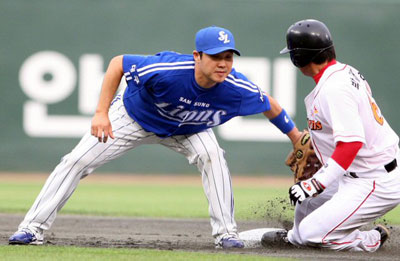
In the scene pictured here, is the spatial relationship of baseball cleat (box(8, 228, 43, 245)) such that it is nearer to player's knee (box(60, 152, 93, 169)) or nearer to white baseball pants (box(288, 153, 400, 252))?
player's knee (box(60, 152, 93, 169))

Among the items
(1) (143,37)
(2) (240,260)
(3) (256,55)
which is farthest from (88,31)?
(2) (240,260)

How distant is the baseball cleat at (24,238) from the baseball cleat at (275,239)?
1.58m

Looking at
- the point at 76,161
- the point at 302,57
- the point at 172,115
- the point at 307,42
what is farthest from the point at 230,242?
the point at 307,42

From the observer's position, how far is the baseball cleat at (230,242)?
5.05 metres

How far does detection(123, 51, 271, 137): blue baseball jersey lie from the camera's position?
4.91 meters

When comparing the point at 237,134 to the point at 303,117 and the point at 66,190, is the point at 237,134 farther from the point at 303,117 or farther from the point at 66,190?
the point at 66,190

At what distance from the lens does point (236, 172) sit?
1234 centimetres

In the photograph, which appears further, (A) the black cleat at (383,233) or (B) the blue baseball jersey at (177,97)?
(A) the black cleat at (383,233)

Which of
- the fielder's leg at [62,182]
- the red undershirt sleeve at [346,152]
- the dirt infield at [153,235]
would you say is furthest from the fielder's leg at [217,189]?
the red undershirt sleeve at [346,152]

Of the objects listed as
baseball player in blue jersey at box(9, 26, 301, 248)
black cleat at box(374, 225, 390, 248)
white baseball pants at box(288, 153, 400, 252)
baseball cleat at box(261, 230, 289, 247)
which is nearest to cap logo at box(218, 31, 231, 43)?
baseball player in blue jersey at box(9, 26, 301, 248)

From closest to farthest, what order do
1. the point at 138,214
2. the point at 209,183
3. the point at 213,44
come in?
1. the point at 213,44
2. the point at 209,183
3. the point at 138,214

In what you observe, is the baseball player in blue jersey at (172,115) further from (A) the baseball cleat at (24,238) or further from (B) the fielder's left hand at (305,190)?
(B) the fielder's left hand at (305,190)

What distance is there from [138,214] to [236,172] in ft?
15.8

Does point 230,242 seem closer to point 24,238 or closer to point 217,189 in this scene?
point 217,189
